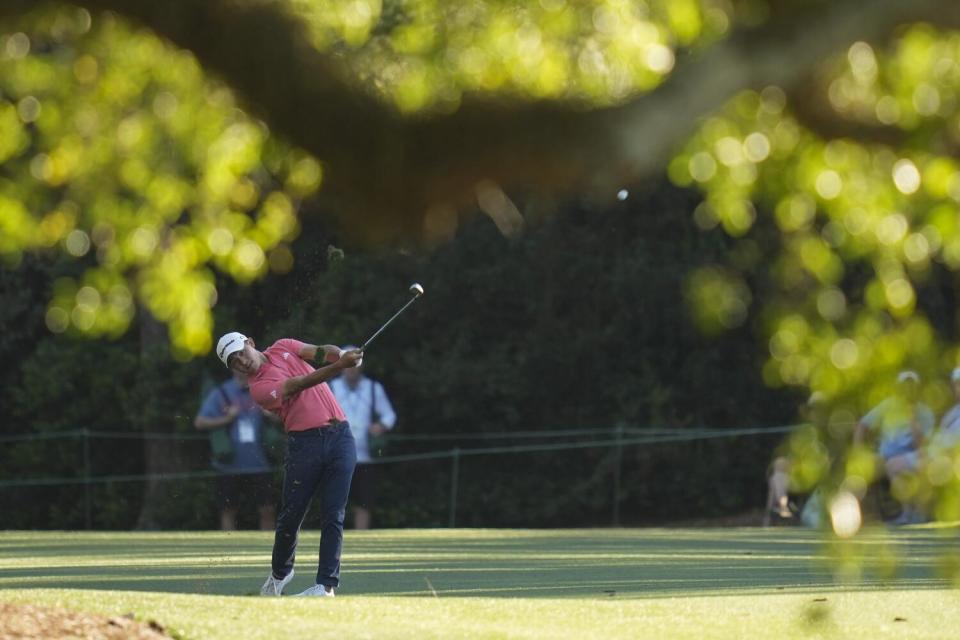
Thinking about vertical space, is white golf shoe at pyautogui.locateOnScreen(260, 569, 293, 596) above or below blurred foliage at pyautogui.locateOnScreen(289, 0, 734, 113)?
below

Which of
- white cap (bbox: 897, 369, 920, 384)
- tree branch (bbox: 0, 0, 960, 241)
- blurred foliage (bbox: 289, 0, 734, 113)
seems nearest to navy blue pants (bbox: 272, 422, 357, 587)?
blurred foliage (bbox: 289, 0, 734, 113)

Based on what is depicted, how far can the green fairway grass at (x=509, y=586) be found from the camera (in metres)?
9.20

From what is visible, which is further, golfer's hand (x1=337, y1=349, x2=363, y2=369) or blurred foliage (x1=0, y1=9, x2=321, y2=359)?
golfer's hand (x1=337, y1=349, x2=363, y2=369)

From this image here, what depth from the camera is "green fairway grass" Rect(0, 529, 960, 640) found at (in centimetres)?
920

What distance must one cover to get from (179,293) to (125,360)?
2395 centimetres

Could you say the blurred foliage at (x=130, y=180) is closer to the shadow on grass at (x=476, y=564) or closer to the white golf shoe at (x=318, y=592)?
Answer: the white golf shoe at (x=318, y=592)

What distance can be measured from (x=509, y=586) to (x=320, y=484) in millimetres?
1648

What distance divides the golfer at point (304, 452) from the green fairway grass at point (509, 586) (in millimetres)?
290

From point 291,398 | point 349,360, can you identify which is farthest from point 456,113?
point 291,398

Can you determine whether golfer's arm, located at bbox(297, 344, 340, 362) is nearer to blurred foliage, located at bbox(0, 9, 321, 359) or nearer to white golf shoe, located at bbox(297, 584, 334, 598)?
white golf shoe, located at bbox(297, 584, 334, 598)

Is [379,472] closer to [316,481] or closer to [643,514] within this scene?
[643,514]

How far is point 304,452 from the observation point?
11.1 meters

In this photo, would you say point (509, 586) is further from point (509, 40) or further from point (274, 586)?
point (509, 40)

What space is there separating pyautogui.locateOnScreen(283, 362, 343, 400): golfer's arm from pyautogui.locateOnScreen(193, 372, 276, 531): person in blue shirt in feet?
34.9
